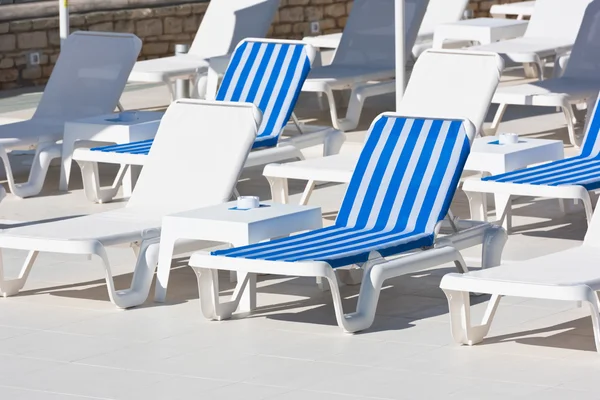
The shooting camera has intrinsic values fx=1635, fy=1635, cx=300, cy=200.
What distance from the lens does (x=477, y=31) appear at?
46.0 feet

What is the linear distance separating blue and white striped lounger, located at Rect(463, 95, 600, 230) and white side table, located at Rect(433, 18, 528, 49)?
195 inches

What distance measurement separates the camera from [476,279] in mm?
6254

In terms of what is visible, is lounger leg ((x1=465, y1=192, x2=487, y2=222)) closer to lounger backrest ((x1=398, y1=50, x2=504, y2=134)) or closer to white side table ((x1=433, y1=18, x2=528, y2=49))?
lounger backrest ((x1=398, y1=50, x2=504, y2=134))

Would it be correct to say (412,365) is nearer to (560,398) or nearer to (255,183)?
(560,398)

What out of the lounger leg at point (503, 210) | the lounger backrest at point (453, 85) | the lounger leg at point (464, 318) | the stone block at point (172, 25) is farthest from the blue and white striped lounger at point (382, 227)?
the stone block at point (172, 25)

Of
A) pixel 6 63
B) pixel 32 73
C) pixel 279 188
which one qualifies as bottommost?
pixel 32 73

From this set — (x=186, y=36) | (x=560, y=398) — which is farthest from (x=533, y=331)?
(x=186, y=36)

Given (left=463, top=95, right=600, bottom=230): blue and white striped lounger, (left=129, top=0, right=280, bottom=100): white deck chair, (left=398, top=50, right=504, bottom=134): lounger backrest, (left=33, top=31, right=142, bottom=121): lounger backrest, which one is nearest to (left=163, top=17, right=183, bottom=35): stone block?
(left=129, top=0, right=280, bottom=100): white deck chair

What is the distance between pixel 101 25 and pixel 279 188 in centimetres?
736

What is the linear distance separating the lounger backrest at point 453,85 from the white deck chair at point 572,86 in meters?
1.10

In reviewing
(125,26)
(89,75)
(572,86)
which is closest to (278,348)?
(89,75)

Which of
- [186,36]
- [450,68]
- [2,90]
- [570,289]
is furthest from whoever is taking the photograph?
[186,36]

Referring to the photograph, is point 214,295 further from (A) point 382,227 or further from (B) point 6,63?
(B) point 6,63

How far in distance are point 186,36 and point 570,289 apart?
36.8 ft
